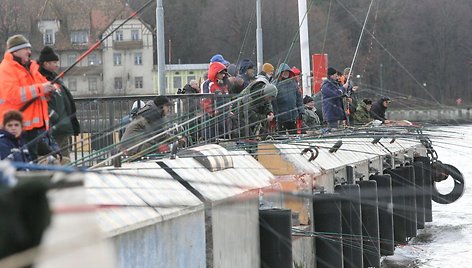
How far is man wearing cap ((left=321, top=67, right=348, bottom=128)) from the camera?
702 inches

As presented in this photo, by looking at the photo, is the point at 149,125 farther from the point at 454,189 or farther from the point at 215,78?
the point at 454,189

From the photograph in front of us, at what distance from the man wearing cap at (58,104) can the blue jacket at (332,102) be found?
28.6 ft

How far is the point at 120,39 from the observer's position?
26.7 m

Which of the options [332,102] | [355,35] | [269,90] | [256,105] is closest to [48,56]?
[269,90]

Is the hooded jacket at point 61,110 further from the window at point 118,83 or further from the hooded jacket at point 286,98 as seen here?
the window at point 118,83

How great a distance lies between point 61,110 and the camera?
9.47 metres

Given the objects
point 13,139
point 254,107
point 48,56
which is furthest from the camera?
point 254,107

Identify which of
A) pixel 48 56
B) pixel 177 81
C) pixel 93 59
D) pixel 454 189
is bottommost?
pixel 454 189

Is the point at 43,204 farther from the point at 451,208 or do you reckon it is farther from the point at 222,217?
the point at 451,208

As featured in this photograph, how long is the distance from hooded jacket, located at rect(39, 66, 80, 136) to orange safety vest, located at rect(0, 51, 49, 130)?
50 cm

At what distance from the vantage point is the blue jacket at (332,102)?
1781cm

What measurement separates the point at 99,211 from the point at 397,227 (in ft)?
48.1

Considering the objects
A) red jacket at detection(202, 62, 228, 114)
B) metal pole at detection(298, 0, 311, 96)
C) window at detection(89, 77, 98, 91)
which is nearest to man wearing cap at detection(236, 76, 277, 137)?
red jacket at detection(202, 62, 228, 114)

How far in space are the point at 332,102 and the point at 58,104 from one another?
29.6ft
